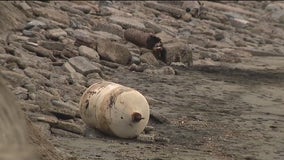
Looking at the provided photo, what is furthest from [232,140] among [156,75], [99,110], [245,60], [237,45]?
[237,45]

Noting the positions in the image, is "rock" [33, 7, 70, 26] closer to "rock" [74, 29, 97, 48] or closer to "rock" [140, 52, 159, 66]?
"rock" [74, 29, 97, 48]

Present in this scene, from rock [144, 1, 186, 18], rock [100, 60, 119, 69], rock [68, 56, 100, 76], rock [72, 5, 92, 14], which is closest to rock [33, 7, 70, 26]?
rock [72, 5, 92, 14]

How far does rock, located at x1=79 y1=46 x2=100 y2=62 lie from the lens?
13188 mm

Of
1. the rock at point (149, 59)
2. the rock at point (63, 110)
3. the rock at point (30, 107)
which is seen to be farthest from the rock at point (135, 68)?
the rock at point (30, 107)

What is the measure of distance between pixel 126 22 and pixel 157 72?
3738 mm

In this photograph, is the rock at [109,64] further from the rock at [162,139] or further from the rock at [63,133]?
the rock at [63,133]

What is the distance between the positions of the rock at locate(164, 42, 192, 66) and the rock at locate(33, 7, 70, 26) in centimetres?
244

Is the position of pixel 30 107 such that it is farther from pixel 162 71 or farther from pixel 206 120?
pixel 162 71

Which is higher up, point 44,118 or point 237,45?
point 44,118

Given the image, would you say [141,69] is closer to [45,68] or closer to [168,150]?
[45,68]

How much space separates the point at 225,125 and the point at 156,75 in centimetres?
410

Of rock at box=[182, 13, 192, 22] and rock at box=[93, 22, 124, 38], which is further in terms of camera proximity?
→ rock at box=[182, 13, 192, 22]

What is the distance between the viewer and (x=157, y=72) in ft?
44.2

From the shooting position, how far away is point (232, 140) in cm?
834
